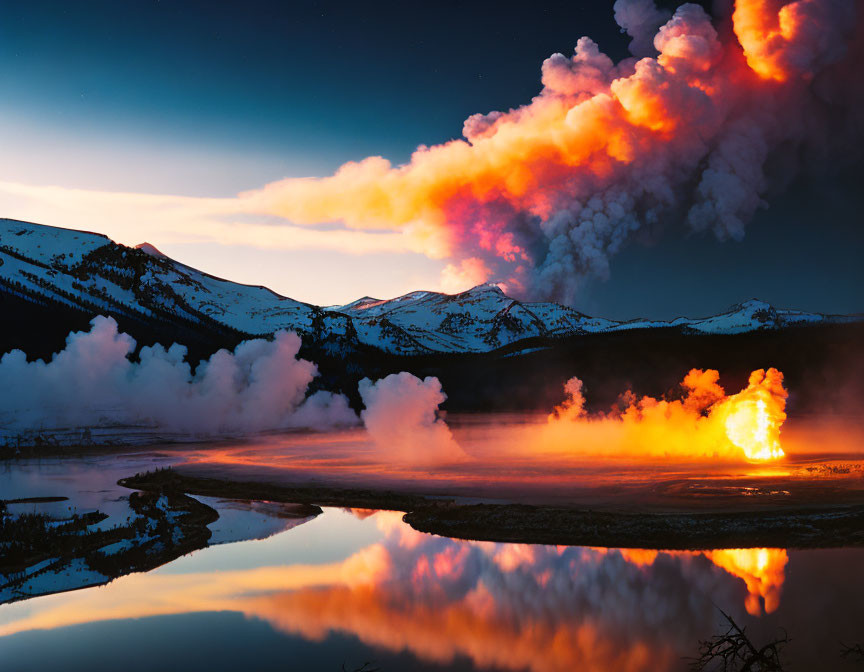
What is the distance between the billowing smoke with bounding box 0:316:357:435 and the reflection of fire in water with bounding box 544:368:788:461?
6570 cm

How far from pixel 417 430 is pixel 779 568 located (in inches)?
2525

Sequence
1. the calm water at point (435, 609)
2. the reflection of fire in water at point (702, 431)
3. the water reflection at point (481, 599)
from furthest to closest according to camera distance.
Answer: the reflection of fire in water at point (702, 431) → the water reflection at point (481, 599) → the calm water at point (435, 609)

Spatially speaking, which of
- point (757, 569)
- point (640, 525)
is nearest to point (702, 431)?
point (640, 525)

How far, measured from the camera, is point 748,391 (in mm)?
81000

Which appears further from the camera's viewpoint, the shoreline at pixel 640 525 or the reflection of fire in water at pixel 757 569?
the shoreline at pixel 640 525

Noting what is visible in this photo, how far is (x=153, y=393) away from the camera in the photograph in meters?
160

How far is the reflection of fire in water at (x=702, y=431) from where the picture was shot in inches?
3179

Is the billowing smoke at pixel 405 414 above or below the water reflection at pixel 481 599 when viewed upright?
above

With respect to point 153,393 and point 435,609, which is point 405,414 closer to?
point 435,609

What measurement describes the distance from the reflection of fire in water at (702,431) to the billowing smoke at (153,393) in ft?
216

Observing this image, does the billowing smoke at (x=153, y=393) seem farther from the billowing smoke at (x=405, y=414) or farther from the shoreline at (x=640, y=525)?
the shoreline at (x=640, y=525)

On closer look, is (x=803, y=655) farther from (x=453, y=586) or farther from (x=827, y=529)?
(x=827, y=529)

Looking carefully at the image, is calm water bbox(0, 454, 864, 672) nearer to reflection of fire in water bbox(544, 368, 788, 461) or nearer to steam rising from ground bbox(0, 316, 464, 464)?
reflection of fire in water bbox(544, 368, 788, 461)

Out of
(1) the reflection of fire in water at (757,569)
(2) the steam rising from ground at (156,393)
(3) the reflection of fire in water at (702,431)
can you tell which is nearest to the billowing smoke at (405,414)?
(3) the reflection of fire in water at (702,431)
